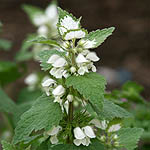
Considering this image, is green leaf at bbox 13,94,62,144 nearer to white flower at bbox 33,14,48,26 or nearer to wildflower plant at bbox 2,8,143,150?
wildflower plant at bbox 2,8,143,150

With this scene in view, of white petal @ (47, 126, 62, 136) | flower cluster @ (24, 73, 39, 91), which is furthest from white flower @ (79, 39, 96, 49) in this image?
flower cluster @ (24, 73, 39, 91)

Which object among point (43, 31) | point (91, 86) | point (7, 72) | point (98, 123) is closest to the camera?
point (91, 86)

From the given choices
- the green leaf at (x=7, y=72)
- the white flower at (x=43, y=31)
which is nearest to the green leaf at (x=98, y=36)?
the white flower at (x=43, y=31)

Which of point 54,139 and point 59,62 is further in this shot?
point 54,139

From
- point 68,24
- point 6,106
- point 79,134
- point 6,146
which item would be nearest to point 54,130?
point 79,134

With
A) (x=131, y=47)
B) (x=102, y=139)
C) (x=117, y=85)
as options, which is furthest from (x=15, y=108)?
(x=131, y=47)

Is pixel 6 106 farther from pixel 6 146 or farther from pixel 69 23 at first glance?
pixel 69 23

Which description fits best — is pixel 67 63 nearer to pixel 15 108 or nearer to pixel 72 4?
pixel 15 108
